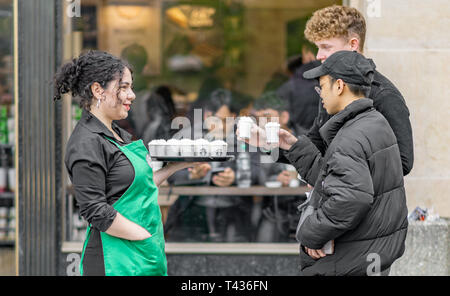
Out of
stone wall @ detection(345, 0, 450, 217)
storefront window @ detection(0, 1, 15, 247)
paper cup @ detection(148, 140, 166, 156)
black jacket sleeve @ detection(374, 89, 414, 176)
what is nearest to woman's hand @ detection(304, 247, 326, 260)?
black jacket sleeve @ detection(374, 89, 414, 176)

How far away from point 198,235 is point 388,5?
104 inches

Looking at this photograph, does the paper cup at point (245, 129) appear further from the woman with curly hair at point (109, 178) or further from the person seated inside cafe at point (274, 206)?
the person seated inside cafe at point (274, 206)

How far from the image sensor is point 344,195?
2.46 meters

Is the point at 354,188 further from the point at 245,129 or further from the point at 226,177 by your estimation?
the point at 226,177

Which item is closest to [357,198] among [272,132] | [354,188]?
[354,188]

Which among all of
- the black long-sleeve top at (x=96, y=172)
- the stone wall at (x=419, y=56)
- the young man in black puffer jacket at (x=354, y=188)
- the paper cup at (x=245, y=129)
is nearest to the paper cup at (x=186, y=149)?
the paper cup at (x=245, y=129)

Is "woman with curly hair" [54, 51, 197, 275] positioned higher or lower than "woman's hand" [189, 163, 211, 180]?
higher

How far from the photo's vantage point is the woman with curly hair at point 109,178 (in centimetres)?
265

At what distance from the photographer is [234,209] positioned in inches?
226

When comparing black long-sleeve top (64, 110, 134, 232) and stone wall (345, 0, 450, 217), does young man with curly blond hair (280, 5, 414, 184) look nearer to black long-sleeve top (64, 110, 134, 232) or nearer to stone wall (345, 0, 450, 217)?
black long-sleeve top (64, 110, 134, 232)

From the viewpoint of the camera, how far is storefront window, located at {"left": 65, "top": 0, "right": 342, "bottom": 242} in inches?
221

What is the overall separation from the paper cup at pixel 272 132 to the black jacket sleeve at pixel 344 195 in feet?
2.35
